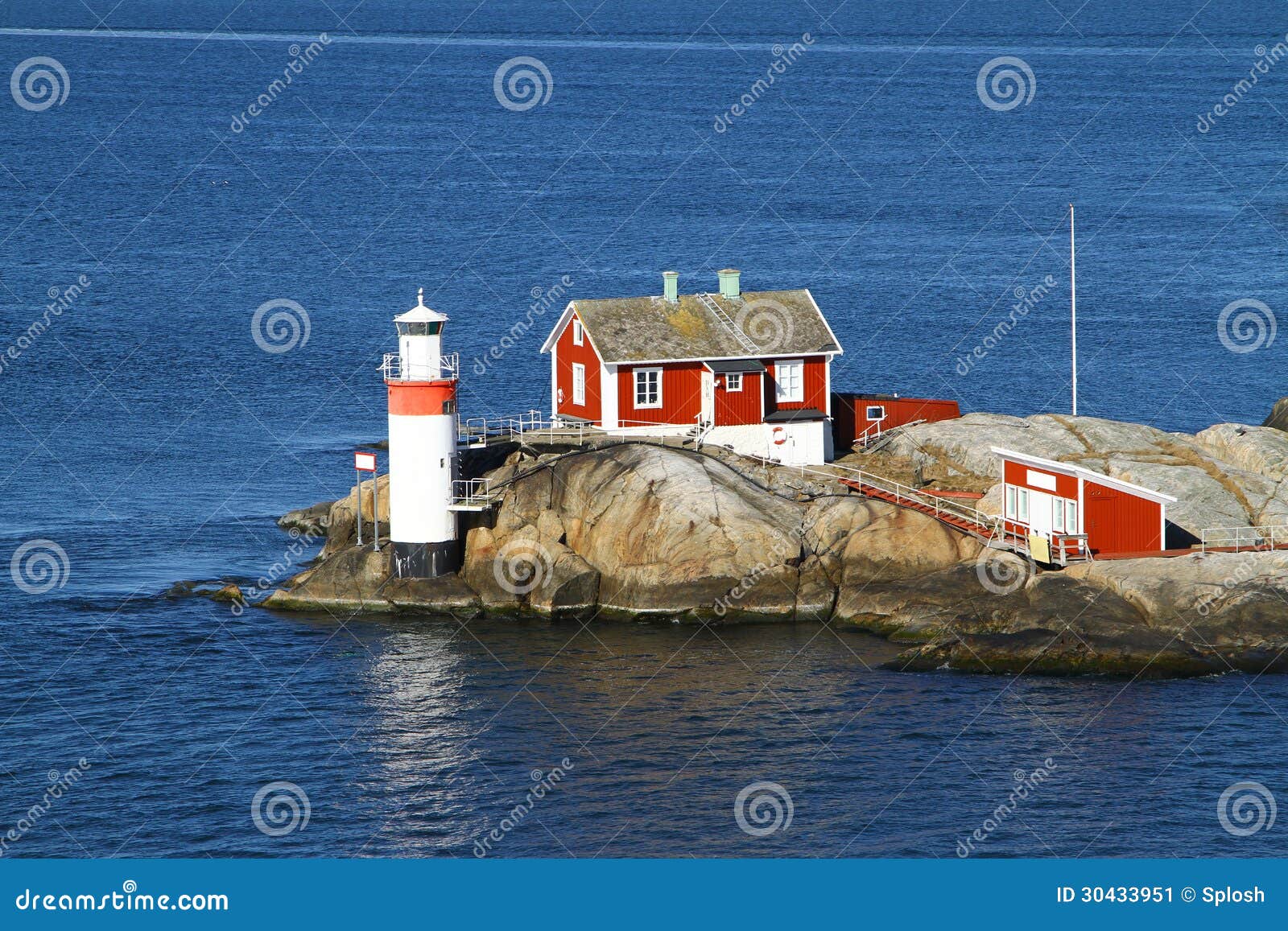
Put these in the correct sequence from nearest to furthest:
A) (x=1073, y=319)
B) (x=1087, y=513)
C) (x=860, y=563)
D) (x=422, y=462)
A: (x=1087, y=513), (x=860, y=563), (x=422, y=462), (x=1073, y=319)

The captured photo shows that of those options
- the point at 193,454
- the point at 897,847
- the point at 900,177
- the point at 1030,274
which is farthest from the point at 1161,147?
the point at 897,847

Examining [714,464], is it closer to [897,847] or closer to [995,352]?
[897,847]

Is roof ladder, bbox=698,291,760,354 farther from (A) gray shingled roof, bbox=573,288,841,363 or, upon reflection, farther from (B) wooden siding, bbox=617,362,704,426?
(B) wooden siding, bbox=617,362,704,426

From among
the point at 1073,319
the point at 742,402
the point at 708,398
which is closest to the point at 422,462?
the point at 708,398

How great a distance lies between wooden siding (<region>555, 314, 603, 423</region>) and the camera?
197ft

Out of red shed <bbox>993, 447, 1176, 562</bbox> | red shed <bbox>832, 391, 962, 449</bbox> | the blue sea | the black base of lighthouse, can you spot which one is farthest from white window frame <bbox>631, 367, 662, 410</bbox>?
red shed <bbox>993, 447, 1176, 562</bbox>

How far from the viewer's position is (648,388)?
59969mm

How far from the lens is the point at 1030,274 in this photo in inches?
4323

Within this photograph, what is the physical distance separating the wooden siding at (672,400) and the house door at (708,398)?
0.53ft

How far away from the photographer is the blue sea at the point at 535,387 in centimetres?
4150

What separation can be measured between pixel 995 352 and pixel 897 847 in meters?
56.8

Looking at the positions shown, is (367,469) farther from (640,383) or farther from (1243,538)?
(1243,538)

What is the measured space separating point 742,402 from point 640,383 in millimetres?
3352

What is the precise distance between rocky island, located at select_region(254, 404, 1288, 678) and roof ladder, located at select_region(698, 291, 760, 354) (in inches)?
152
